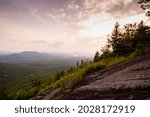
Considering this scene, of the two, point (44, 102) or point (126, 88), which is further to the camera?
point (126, 88)

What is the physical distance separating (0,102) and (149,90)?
261 inches

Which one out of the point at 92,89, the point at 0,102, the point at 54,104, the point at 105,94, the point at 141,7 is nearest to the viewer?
the point at 54,104

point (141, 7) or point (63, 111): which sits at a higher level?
point (141, 7)

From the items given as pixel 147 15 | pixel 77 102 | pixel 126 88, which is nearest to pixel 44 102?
pixel 77 102

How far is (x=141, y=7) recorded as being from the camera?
24.6 m

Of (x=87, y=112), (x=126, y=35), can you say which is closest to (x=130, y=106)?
(x=87, y=112)

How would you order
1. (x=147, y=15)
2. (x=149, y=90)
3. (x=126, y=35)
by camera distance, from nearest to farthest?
(x=149, y=90) → (x=147, y=15) → (x=126, y=35)

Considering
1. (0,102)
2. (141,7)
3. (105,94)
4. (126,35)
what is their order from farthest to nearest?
1. (126,35)
2. (141,7)
3. (105,94)
4. (0,102)

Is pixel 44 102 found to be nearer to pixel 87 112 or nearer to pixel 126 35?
pixel 87 112

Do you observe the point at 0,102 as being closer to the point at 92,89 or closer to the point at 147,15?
the point at 92,89

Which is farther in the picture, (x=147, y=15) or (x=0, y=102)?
(x=147, y=15)

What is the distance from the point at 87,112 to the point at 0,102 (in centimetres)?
385

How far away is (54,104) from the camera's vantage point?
339 inches

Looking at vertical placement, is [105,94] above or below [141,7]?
below
